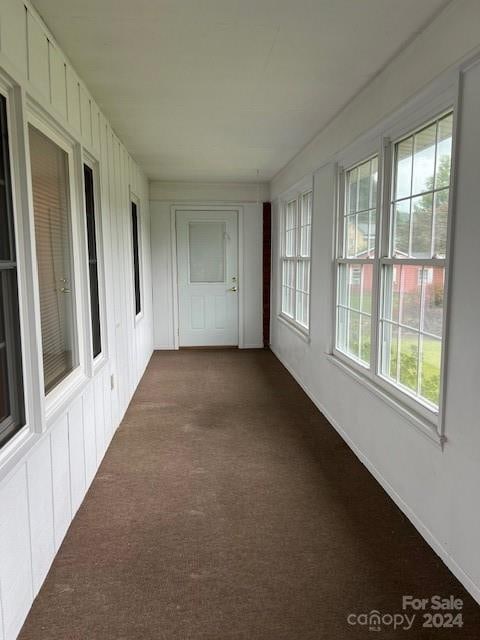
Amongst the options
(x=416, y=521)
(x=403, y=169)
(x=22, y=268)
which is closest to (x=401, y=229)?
(x=403, y=169)

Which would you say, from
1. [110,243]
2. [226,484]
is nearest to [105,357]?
[110,243]

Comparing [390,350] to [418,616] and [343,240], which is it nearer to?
[343,240]

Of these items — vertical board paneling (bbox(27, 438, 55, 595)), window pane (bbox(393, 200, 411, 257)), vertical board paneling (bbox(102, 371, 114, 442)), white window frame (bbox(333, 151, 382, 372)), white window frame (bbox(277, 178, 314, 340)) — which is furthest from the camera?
white window frame (bbox(277, 178, 314, 340))

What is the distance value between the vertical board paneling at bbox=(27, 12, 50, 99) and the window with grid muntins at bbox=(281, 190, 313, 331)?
281cm

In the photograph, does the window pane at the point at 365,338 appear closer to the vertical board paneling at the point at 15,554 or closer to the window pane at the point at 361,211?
the window pane at the point at 361,211

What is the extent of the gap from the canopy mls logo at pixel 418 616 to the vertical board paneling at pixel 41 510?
1.30 m

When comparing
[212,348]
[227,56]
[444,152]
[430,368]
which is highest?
[227,56]

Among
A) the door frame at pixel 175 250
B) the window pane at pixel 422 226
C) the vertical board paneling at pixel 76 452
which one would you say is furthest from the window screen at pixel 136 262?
the window pane at pixel 422 226

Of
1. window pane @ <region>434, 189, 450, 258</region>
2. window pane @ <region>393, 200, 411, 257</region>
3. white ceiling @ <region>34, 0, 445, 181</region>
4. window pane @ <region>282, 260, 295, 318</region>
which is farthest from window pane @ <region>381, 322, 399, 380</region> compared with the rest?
window pane @ <region>282, 260, 295, 318</region>

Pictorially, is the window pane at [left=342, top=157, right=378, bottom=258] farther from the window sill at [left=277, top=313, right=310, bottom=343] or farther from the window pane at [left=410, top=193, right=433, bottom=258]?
the window sill at [left=277, top=313, right=310, bottom=343]

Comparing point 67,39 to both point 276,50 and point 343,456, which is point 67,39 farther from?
point 343,456

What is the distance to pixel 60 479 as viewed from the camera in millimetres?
2139

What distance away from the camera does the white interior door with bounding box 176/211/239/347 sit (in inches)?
253

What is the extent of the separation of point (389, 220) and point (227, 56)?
131cm
